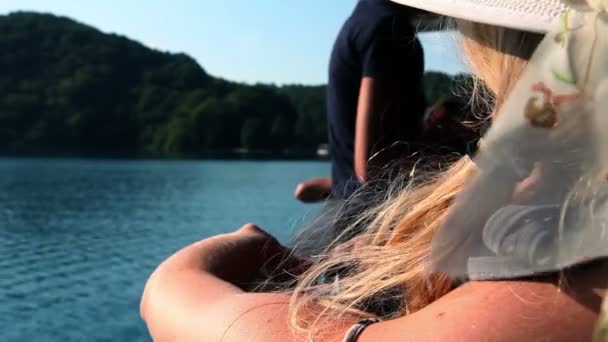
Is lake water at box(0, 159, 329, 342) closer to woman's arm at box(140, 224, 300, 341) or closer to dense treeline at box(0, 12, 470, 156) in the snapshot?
woman's arm at box(140, 224, 300, 341)

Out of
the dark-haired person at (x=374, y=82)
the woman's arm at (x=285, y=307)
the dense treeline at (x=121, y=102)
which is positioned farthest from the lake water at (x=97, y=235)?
the dense treeline at (x=121, y=102)

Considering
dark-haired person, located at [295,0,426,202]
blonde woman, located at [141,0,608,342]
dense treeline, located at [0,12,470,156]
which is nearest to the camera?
blonde woman, located at [141,0,608,342]

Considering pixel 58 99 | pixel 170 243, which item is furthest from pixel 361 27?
pixel 58 99

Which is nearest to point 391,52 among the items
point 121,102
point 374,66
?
point 374,66

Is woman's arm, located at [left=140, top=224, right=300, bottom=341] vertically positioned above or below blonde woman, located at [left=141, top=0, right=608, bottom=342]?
below

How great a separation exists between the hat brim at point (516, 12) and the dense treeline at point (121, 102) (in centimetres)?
4643

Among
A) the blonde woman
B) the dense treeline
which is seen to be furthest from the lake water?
the dense treeline

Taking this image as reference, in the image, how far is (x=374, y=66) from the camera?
5.23ft

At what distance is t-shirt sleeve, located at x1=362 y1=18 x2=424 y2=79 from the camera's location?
159 cm

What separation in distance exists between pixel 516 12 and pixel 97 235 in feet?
37.9

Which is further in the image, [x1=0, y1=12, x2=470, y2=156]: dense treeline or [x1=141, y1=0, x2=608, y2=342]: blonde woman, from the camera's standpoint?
[x1=0, y1=12, x2=470, y2=156]: dense treeline

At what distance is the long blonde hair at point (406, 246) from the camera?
67 centimetres

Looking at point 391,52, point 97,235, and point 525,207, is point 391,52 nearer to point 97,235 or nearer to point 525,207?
point 525,207

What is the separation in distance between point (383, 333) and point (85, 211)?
16.2 meters
